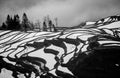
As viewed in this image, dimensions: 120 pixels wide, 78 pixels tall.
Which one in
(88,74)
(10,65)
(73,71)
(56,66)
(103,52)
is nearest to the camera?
(88,74)

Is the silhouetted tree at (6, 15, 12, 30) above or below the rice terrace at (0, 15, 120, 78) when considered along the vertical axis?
above

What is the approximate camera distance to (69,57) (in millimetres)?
32438

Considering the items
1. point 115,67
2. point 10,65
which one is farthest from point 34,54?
point 115,67

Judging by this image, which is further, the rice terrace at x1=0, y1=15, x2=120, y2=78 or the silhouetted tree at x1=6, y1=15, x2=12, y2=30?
the silhouetted tree at x1=6, y1=15, x2=12, y2=30

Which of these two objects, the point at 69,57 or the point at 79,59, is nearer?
the point at 79,59

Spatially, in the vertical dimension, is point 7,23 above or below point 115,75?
above

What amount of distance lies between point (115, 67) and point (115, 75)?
6.10 ft

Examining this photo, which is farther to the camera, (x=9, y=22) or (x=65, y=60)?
(x=9, y=22)

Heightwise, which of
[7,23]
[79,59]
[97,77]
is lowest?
[97,77]

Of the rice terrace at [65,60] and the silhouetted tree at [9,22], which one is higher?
the silhouetted tree at [9,22]

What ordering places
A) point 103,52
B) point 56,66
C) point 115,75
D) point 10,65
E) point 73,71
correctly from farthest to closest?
point 10,65, point 56,66, point 103,52, point 73,71, point 115,75

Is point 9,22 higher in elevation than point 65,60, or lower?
higher

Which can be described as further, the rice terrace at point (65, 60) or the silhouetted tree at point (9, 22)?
the silhouetted tree at point (9, 22)

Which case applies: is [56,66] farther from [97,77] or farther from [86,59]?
[97,77]
